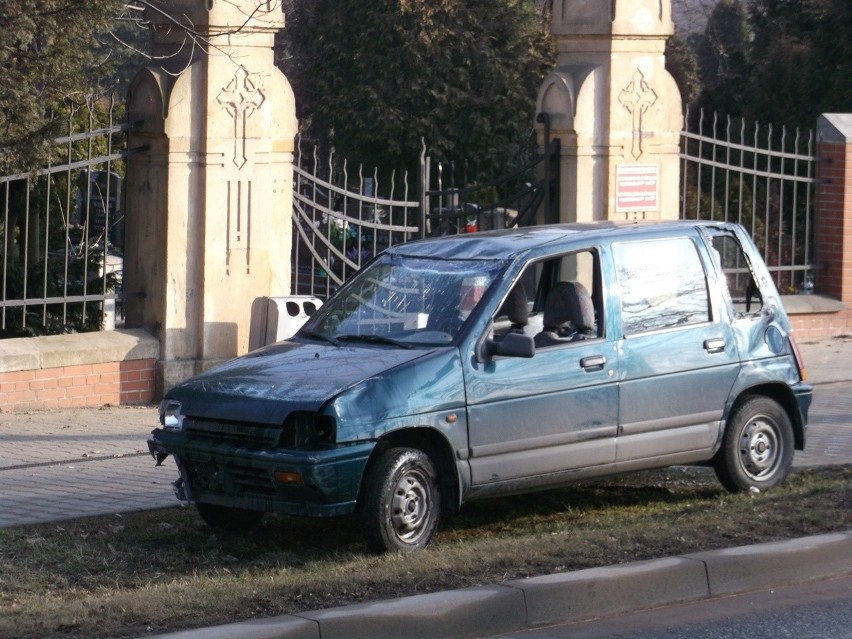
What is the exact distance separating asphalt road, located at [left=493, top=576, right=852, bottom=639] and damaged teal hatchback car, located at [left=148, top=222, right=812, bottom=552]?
Answer: 1.31 meters

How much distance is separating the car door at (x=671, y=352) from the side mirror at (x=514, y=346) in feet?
2.76

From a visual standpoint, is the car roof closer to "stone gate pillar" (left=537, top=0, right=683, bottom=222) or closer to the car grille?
the car grille

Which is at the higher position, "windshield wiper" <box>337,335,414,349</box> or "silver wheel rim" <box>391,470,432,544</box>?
"windshield wiper" <box>337,335,414,349</box>

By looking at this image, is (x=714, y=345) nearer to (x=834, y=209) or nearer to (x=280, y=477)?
(x=280, y=477)

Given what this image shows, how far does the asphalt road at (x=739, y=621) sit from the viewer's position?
6.24m

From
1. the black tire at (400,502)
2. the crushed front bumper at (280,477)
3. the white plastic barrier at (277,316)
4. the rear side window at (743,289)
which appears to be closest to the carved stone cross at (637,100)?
the white plastic barrier at (277,316)

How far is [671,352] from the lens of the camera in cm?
841

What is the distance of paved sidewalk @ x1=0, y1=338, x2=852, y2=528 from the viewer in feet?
28.5

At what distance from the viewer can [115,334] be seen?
1213cm

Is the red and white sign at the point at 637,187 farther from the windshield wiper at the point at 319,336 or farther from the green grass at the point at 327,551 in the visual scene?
the windshield wiper at the point at 319,336

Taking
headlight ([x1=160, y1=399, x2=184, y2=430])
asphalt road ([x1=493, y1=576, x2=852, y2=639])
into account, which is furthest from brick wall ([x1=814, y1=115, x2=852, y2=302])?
→ headlight ([x1=160, y1=399, x2=184, y2=430])

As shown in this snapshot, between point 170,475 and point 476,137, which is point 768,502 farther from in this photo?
point 476,137

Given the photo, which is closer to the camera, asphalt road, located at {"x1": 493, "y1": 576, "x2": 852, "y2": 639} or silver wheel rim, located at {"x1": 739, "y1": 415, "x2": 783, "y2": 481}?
asphalt road, located at {"x1": 493, "y1": 576, "x2": 852, "y2": 639}

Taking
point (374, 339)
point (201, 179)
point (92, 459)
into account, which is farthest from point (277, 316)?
point (374, 339)
